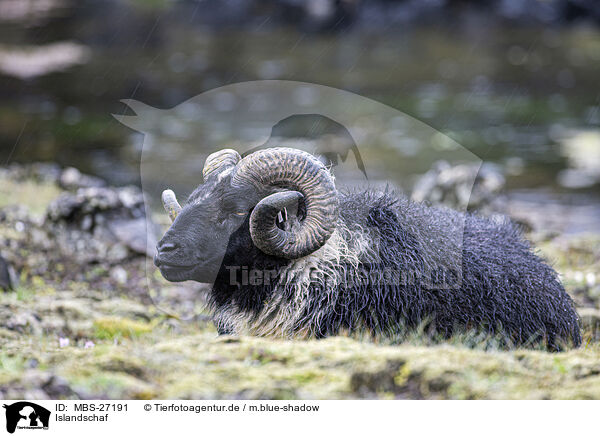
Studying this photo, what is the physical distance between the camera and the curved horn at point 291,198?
239 inches

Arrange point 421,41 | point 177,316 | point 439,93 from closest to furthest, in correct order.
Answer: point 177,316 < point 439,93 < point 421,41

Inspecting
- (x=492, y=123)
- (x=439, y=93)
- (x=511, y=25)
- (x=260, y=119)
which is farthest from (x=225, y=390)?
(x=511, y=25)

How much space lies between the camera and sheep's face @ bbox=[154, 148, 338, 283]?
241 inches

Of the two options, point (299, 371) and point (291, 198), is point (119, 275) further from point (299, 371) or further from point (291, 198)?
point (299, 371)

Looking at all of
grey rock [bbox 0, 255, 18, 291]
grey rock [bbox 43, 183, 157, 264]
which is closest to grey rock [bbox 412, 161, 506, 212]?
grey rock [bbox 43, 183, 157, 264]

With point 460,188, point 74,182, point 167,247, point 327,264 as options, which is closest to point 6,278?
point 167,247

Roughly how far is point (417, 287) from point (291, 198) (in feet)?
4.59

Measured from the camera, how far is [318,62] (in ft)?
83.5

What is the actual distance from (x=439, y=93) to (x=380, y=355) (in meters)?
17.9

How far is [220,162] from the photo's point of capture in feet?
21.8

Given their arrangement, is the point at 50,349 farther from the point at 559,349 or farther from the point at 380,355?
the point at 559,349
